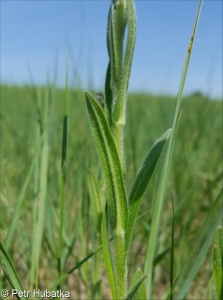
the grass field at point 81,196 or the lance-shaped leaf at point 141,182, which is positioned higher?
the lance-shaped leaf at point 141,182

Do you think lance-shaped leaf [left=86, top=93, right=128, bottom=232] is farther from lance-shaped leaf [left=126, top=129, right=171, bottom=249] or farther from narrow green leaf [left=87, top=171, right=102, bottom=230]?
narrow green leaf [left=87, top=171, right=102, bottom=230]

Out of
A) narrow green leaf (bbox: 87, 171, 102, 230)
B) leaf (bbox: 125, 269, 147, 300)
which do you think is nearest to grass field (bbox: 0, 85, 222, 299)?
narrow green leaf (bbox: 87, 171, 102, 230)

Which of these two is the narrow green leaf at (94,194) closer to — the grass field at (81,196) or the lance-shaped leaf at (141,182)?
the grass field at (81,196)

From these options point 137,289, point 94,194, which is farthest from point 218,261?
point 94,194

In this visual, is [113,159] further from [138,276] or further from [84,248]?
[84,248]

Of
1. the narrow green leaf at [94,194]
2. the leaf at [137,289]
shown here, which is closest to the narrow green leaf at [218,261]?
the leaf at [137,289]

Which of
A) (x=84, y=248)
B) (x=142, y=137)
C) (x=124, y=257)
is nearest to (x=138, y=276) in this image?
(x=124, y=257)
